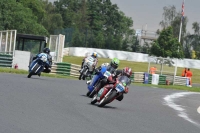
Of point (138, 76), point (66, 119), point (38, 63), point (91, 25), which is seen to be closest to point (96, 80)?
point (66, 119)

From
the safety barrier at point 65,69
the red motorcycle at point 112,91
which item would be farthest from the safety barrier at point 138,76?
the red motorcycle at point 112,91

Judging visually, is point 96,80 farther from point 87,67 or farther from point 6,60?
point 6,60

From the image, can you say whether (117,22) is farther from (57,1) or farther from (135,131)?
(135,131)

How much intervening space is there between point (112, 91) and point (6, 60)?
19977mm

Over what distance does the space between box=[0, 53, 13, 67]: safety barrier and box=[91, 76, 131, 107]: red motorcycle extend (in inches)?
762

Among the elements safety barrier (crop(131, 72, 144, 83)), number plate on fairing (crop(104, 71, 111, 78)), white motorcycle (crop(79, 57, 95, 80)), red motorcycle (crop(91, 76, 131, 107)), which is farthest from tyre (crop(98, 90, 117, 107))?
safety barrier (crop(131, 72, 144, 83))

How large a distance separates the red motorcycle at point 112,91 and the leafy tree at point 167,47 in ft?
158

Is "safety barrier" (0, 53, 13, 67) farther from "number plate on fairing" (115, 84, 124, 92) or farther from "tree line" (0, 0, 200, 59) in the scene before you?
"tree line" (0, 0, 200, 59)

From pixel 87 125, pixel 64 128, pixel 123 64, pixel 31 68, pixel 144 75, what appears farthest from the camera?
pixel 123 64

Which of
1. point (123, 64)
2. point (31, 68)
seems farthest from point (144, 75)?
point (123, 64)

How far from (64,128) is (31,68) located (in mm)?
14028

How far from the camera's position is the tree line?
206ft

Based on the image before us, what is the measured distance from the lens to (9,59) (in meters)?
33.4

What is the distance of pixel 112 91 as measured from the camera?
→ 46.1 feet
